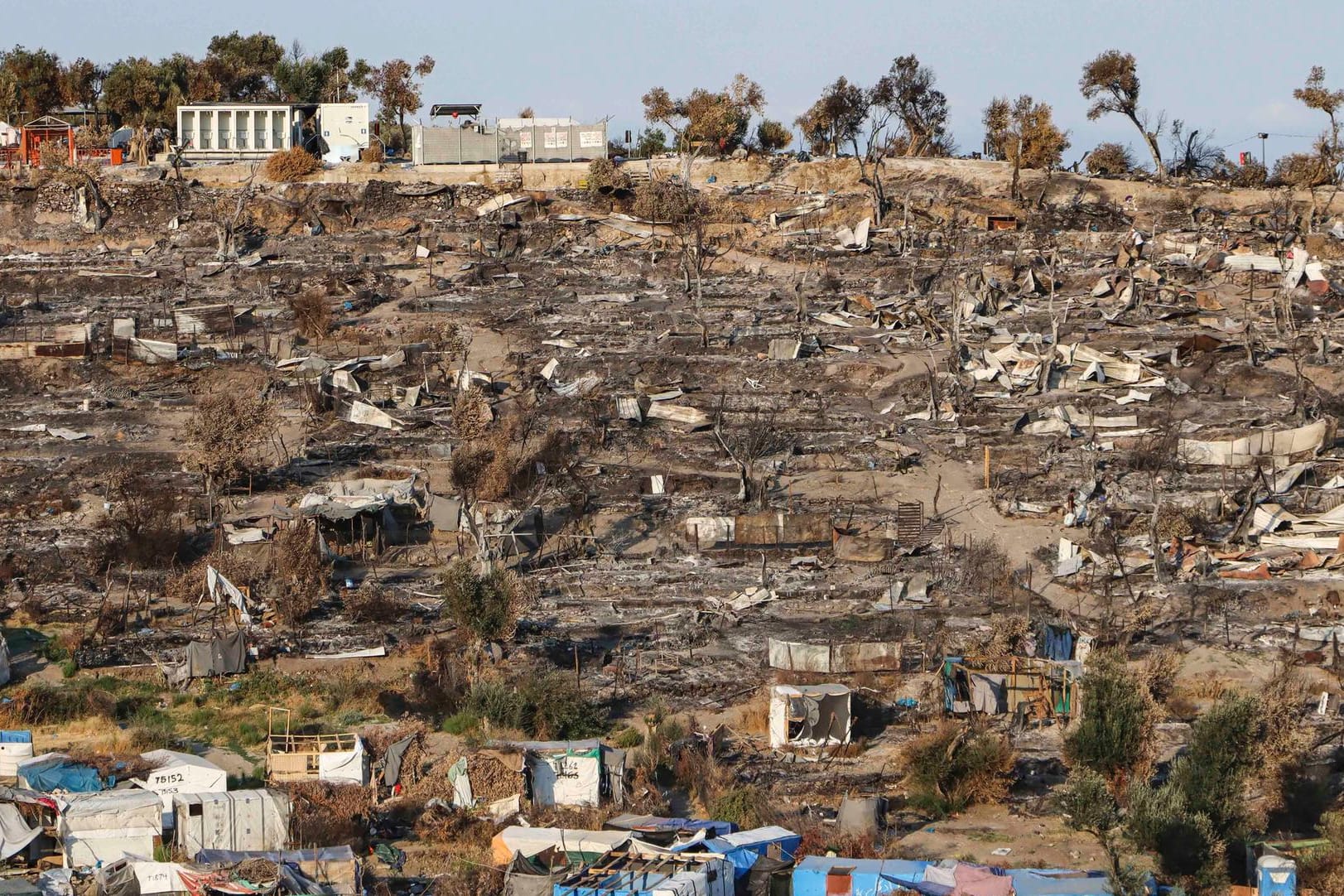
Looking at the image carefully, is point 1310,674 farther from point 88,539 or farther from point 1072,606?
point 88,539

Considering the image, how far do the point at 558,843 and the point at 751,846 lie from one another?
188 centimetres

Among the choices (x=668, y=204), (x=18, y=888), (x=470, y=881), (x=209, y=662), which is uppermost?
(x=668, y=204)

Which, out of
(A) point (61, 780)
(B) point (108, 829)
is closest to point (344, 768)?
(A) point (61, 780)

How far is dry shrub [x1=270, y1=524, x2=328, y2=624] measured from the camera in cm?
2739

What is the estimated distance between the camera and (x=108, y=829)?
18.1 meters

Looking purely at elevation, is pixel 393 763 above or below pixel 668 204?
below

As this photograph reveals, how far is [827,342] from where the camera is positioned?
1730 inches

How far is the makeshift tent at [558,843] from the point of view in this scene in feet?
58.1

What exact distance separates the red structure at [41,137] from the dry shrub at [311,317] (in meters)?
18.1

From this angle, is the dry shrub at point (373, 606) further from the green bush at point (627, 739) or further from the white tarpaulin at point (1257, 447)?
the white tarpaulin at point (1257, 447)

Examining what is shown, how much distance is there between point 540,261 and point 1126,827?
35845 mm

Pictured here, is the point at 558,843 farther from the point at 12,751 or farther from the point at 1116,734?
the point at 12,751

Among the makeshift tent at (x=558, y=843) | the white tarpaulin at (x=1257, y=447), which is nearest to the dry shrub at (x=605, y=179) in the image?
the white tarpaulin at (x=1257, y=447)

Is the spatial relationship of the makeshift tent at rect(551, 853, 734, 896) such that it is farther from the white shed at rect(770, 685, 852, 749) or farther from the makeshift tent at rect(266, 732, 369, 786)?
the white shed at rect(770, 685, 852, 749)
